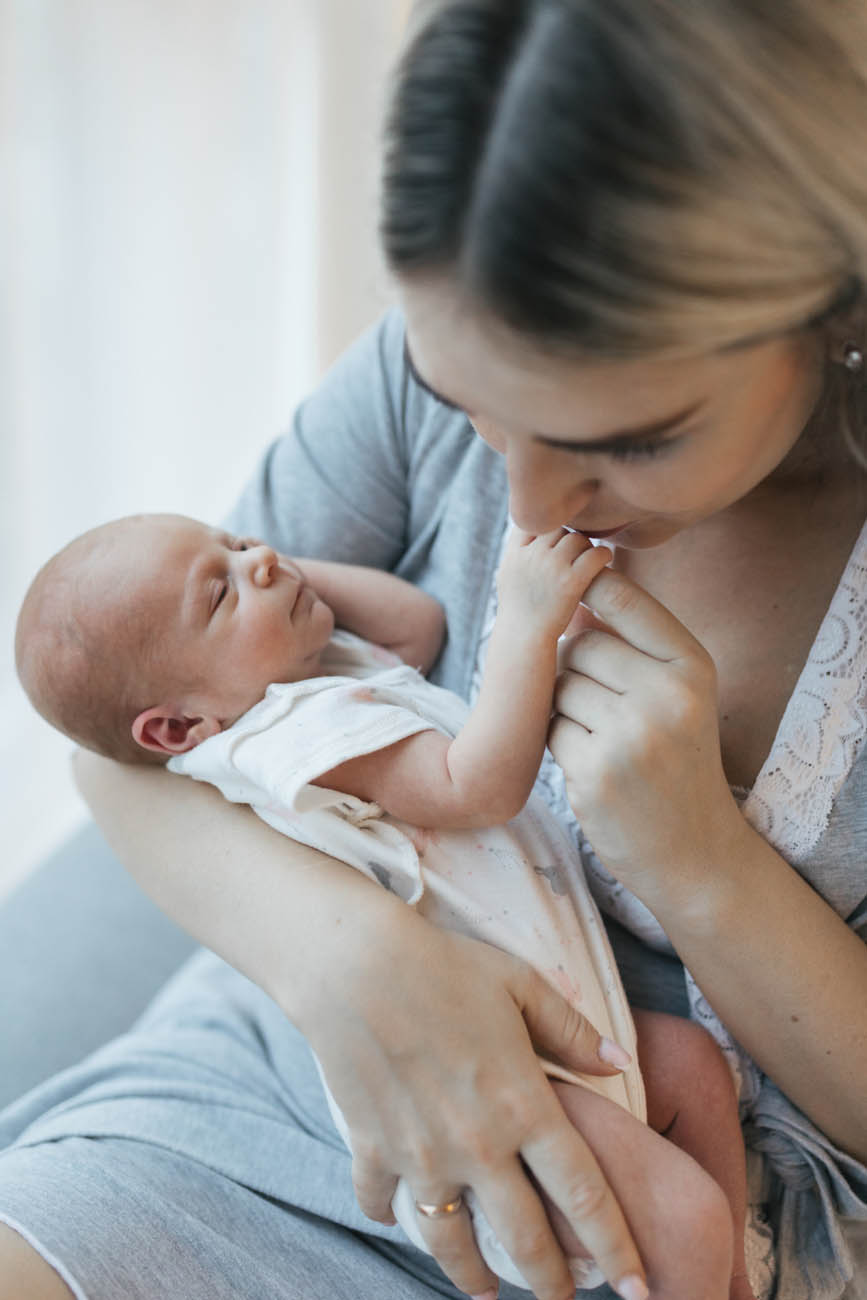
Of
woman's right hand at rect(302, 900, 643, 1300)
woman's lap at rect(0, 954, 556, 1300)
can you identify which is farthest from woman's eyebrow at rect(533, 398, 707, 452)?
woman's lap at rect(0, 954, 556, 1300)

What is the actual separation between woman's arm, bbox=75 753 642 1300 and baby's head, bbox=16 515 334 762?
21 centimetres

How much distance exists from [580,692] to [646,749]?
8 centimetres

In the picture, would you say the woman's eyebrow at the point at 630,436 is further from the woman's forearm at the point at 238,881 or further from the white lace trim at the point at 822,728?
the woman's forearm at the point at 238,881

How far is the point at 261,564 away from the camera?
3.62ft

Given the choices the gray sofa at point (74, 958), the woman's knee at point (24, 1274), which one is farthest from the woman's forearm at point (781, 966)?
the gray sofa at point (74, 958)

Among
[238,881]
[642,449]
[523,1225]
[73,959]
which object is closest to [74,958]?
[73,959]

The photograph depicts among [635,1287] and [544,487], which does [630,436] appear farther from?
[635,1287]

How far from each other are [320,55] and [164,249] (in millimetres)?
521

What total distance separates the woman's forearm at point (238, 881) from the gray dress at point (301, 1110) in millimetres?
206

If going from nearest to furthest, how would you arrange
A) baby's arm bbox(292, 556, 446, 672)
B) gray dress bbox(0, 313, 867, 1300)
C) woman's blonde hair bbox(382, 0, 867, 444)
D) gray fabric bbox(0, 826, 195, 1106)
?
1. woman's blonde hair bbox(382, 0, 867, 444)
2. gray dress bbox(0, 313, 867, 1300)
3. baby's arm bbox(292, 556, 446, 672)
4. gray fabric bbox(0, 826, 195, 1106)

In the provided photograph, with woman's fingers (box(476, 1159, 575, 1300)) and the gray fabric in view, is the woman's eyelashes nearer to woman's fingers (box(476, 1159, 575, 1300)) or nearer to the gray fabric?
woman's fingers (box(476, 1159, 575, 1300))

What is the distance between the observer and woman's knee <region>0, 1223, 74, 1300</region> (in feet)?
2.72

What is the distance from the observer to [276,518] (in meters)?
1.32

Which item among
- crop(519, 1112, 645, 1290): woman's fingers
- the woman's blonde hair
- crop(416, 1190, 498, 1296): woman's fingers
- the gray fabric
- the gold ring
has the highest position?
the woman's blonde hair
